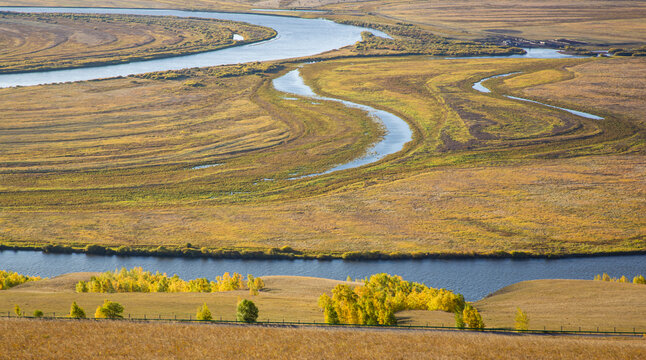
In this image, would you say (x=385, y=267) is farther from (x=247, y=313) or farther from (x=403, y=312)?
(x=247, y=313)

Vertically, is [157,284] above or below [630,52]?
below

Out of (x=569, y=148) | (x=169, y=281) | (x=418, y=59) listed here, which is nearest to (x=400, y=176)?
(x=569, y=148)

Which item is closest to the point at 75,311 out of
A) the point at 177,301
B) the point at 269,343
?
the point at 177,301

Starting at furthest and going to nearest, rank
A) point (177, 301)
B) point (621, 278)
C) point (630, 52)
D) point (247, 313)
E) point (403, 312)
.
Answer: point (630, 52) < point (621, 278) < point (177, 301) < point (403, 312) < point (247, 313)

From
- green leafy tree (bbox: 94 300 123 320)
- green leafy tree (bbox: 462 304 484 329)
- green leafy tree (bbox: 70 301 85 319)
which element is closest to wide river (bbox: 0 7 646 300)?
green leafy tree (bbox: 462 304 484 329)

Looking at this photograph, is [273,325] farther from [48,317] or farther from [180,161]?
[180,161]

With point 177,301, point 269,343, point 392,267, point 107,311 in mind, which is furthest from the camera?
point 392,267
